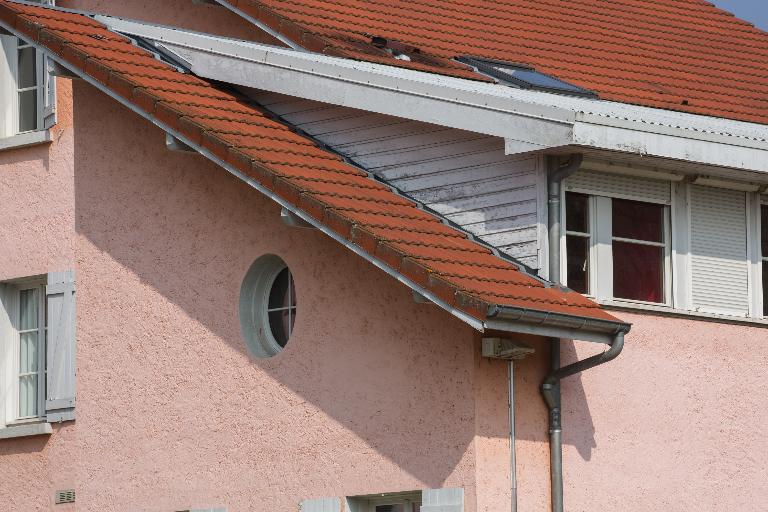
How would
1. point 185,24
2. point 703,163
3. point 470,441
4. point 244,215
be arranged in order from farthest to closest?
point 185,24 < point 244,215 < point 703,163 < point 470,441

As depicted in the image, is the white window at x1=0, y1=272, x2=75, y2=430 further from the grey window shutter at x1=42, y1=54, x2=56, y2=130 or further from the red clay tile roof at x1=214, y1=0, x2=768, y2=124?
the red clay tile roof at x1=214, y1=0, x2=768, y2=124

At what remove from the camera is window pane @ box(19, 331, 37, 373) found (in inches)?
709

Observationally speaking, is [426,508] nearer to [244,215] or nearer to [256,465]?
[256,465]

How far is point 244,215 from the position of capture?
16.2 metres

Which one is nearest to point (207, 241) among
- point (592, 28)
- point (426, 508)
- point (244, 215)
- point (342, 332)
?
point (244, 215)

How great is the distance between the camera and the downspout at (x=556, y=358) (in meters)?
14.3

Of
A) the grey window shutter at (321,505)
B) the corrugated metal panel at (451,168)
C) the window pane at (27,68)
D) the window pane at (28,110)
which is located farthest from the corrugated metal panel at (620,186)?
the window pane at (27,68)

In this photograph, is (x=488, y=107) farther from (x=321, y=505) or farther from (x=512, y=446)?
(x=321, y=505)

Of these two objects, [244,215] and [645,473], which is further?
[244,215]

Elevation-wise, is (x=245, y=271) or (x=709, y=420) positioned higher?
(x=245, y=271)

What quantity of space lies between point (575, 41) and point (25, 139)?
17.0ft

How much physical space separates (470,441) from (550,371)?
851mm

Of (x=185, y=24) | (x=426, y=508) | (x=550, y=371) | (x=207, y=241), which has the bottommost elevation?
(x=426, y=508)

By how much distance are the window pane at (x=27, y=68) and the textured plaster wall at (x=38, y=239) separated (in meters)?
0.86
